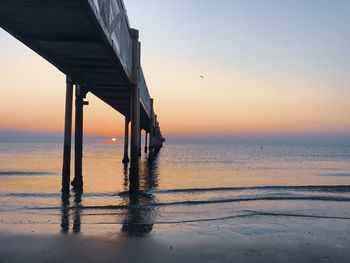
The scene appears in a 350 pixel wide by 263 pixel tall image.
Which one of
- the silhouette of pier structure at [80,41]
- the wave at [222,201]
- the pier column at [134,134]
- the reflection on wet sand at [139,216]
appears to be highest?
the silhouette of pier structure at [80,41]

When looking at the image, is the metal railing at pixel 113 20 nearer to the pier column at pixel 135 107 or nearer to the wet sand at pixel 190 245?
the pier column at pixel 135 107

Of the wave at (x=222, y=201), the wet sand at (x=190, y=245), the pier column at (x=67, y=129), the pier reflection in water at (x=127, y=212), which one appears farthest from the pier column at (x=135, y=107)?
the wet sand at (x=190, y=245)

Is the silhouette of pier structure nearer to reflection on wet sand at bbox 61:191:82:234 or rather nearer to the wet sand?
reflection on wet sand at bbox 61:191:82:234

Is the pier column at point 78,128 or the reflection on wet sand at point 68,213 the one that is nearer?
the reflection on wet sand at point 68,213

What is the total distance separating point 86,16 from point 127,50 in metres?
7.38

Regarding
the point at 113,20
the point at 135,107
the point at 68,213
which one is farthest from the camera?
the point at 135,107

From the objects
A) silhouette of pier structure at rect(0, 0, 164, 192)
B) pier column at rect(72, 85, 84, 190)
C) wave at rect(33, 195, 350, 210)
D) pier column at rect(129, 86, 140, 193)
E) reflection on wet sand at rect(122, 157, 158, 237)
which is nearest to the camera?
silhouette of pier structure at rect(0, 0, 164, 192)

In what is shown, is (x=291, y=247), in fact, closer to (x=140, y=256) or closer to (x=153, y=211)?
(x=140, y=256)

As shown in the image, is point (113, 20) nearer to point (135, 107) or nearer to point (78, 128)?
point (135, 107)

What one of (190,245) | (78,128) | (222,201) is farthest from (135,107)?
(190,245)

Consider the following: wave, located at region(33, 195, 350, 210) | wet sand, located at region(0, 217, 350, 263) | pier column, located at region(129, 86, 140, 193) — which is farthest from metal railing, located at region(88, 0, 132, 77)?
wave, located at region(33, 195, 350, 210)

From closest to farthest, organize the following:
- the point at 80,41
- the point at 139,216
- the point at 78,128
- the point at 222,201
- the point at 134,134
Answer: the point at 80,41 → the point at 139,216 → the point at 134,134 → the point at 222,201 → the point at 78,128

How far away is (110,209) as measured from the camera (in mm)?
16031

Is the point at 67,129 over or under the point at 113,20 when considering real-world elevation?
under
